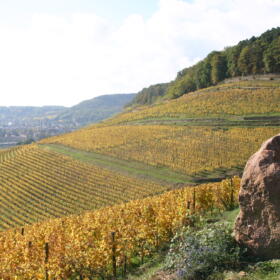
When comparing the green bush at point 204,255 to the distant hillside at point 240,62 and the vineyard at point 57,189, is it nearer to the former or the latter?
the vineyard at point 57,189

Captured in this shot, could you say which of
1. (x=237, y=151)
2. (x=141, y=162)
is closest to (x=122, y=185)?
A: (x=141, y=162)

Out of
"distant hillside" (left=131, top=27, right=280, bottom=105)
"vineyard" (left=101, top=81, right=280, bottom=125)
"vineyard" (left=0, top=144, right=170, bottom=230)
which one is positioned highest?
"distant hillside" (left=131, top=27, right=280, bottom=105)

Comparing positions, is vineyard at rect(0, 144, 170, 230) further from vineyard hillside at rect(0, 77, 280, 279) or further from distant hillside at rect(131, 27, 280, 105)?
distant hillside at rect(131, 27, 280, 105)

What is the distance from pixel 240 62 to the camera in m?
86.5

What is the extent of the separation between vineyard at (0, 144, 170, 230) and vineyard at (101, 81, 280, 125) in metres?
29.1

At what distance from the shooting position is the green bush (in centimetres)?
945

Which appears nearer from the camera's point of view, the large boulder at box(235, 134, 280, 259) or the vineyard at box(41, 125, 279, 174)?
the large boulder at box(235, 134, 280, 259)

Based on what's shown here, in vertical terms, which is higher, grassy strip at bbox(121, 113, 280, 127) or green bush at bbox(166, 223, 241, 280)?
grassy strip at bbox(121, 113, 280, 127)

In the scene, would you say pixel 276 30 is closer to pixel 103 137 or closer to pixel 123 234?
pixel 103 137

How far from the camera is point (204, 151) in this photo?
4572 centimetres

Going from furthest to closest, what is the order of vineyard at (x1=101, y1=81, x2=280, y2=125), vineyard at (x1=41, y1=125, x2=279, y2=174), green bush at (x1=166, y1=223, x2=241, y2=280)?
vineyard at (x1=101, y1=81, x2=280, y2=125)
vineyard at (x1=41, y1=125, x2=279, y2=174)
green bush at (x1=166, y1=223, x2=241, y2=280)

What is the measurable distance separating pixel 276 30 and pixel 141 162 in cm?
7015

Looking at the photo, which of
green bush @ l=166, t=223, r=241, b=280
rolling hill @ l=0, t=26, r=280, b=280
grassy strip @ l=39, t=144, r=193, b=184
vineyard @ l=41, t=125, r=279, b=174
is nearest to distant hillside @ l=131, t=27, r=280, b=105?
rolling hill @ l=0, t=26, r=280, b=280

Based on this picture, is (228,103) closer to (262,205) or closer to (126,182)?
(126,182)
